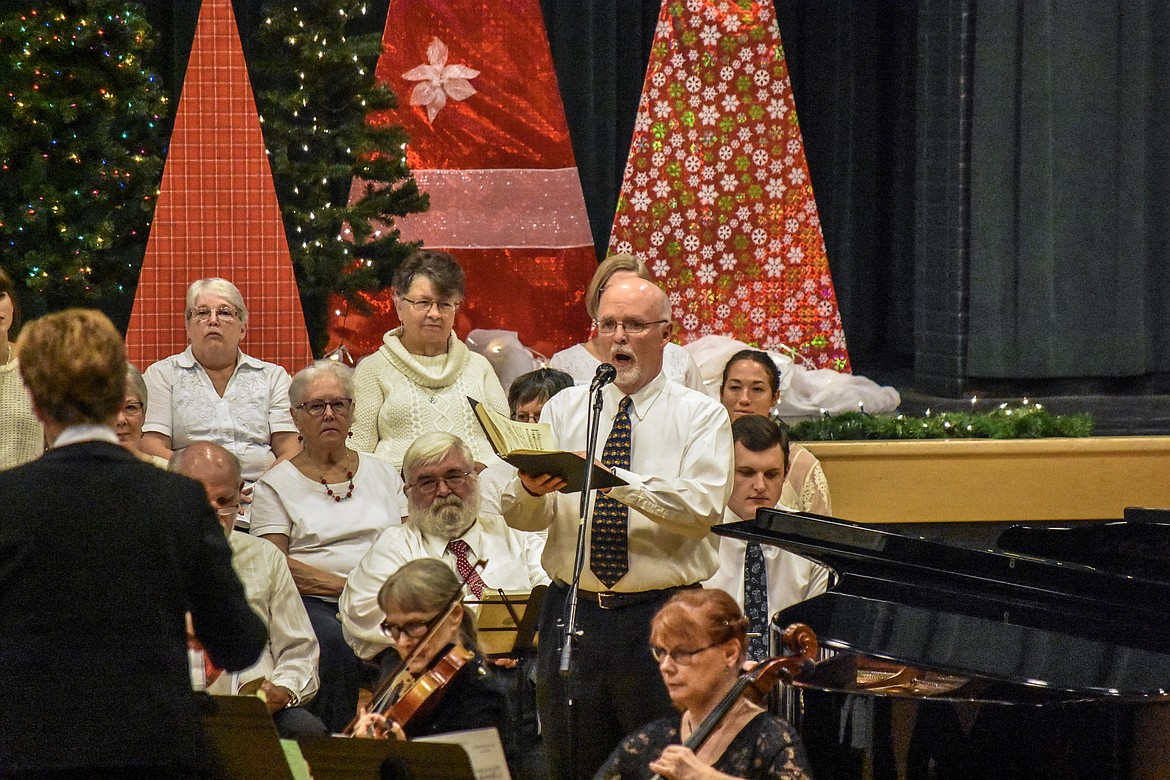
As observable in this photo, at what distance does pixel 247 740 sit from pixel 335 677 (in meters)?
1.62

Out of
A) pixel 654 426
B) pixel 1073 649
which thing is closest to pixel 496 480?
pixel 654 426

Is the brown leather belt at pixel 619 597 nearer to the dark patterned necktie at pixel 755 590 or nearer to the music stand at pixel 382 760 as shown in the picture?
the dark patterned necktie at pixel 755 590

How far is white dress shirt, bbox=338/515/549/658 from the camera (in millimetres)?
3850

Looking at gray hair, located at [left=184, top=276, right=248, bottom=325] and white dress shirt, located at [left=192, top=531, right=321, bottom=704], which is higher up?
gray hair, located at [left=184, top=276, right=248, bottom=325]

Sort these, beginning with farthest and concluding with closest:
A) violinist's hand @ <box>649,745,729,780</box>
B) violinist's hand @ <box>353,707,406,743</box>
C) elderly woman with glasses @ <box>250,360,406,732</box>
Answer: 1. elderly woman with glasses @ <box>250,360,406,732</box>
2. violinist's hand @ <box>353,707,406,743</box>
3. violinist's hand @ <box>649,745,729,780</box>

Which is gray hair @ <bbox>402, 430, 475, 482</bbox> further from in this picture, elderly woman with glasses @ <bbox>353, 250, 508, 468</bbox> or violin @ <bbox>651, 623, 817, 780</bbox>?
violin @ <bbox>651, 623, 817, 780</bbox>

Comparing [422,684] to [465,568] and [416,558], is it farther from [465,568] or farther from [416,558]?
[465,568]

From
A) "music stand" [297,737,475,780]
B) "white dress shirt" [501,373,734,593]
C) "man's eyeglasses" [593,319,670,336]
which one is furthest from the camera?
"man's eyeglasses" [593,319,670,336]

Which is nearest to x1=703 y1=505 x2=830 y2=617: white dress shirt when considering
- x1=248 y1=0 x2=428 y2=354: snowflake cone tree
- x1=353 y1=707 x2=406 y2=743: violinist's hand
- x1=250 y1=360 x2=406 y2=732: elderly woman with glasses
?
x1=250 y1=360 x2=406 y2=732: elderly woman with glasses

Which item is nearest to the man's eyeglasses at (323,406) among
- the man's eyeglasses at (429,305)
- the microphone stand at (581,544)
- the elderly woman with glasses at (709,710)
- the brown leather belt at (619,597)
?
the man's eyeglasses at (429,305)

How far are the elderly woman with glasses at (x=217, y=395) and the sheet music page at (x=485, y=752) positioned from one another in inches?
87.8

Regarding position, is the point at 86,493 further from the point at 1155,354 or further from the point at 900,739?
the point at 1155,354

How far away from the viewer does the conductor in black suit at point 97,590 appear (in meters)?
1.92

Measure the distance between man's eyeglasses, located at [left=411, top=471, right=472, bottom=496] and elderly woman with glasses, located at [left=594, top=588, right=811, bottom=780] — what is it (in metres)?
1.30
